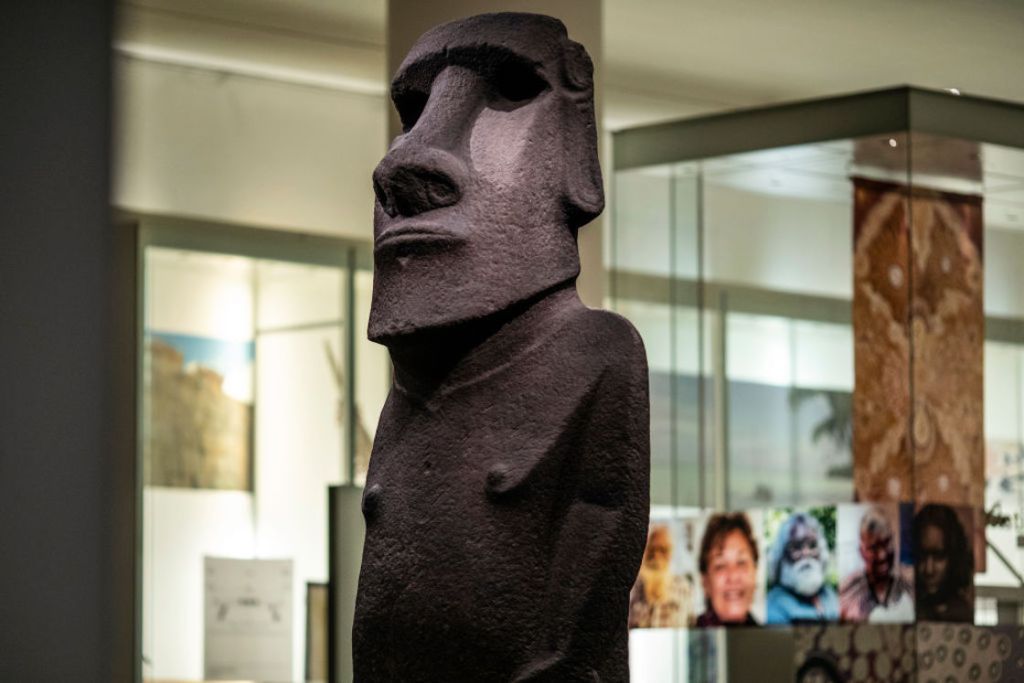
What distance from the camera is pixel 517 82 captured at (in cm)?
393

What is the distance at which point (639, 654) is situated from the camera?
29.1ft

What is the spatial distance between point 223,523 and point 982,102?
452cm

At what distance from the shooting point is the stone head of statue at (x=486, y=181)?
369 centimetres

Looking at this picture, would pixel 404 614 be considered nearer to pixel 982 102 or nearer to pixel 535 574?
pixel 535 574

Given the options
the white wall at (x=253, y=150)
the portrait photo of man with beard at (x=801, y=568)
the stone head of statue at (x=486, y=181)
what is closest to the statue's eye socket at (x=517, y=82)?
the stone head of statue at (x=486, y=181)

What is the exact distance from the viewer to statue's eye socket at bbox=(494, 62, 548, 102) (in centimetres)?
387

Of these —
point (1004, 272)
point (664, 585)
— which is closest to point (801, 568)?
point (664, 585)

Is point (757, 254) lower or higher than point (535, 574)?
higher

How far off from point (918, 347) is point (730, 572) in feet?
4.95

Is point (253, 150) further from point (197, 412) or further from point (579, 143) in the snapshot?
point (579, 143)

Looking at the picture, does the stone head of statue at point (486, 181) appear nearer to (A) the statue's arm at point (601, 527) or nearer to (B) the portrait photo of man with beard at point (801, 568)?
(A) the statue's arm at point (601, 527)

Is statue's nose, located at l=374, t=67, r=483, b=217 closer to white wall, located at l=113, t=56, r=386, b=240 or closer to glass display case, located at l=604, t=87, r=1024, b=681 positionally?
glass display case, located at l=604, t=87, r=1024, b=681

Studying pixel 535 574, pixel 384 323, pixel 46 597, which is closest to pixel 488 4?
pixel 384 323

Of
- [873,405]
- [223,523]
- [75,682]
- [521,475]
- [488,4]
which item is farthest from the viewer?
[223,523]
